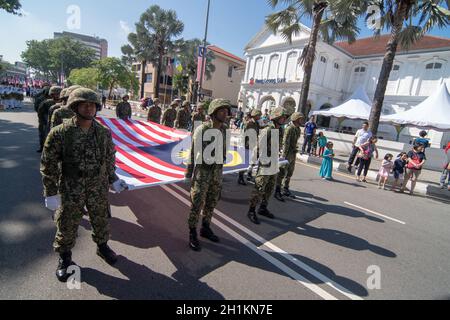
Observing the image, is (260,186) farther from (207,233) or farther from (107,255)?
(107,255)

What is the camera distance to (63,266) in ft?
8.68

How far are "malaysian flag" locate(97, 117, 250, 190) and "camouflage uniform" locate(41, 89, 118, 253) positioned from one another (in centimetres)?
91

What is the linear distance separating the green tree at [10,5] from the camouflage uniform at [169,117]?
18.6m

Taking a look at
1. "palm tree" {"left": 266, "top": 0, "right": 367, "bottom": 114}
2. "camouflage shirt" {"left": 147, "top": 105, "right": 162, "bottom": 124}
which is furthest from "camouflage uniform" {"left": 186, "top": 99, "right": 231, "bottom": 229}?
"palm tree" {"left": 266, "top": 0, "right": 367, "bottom": 114}

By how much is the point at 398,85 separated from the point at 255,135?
2452 cm

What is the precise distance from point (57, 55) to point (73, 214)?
Answer: 255 ft

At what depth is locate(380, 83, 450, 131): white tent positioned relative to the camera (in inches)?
478

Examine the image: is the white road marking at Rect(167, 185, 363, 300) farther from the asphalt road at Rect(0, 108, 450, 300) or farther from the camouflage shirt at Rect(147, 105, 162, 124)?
the camouflage shirt at Rect(147, 105, 162, 124)

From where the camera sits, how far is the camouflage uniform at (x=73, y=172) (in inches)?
97.3

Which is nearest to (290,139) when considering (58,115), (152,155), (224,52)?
(152,155)
